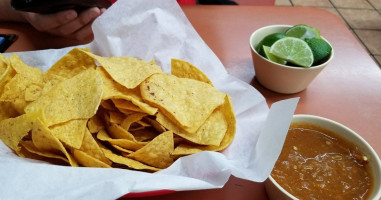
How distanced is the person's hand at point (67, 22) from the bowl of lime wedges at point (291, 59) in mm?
601

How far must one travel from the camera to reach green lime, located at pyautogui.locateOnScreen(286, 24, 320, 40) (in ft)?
3.66

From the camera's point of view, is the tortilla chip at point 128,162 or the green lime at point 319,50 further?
the green lime at point 319,50

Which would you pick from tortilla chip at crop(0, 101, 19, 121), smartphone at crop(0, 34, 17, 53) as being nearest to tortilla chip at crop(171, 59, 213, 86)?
tortilla chip at crop(0, 101, 19, 121)

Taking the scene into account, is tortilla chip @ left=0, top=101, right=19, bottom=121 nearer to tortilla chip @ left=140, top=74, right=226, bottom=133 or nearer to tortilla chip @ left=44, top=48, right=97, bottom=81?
tortilla chip @ left=44, top=48, right=97, bottom=81

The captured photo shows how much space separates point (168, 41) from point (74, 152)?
1.73ft

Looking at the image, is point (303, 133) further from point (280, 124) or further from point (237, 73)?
point (237, 73)

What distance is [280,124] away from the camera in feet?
2.56

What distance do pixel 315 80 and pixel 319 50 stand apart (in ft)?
0.54

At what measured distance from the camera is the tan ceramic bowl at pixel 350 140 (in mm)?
689

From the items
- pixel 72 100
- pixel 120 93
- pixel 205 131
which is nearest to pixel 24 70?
pixel 72 100

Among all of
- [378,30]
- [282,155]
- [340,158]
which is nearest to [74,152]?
[282,155]

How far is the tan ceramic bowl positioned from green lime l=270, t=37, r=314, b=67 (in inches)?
9.8

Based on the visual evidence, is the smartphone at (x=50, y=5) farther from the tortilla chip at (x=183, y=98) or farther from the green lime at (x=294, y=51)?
the green lime at (x=294, y=51)

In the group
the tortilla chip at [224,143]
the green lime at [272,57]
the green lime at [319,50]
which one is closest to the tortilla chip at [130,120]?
the tortilla chip at [224,143]
